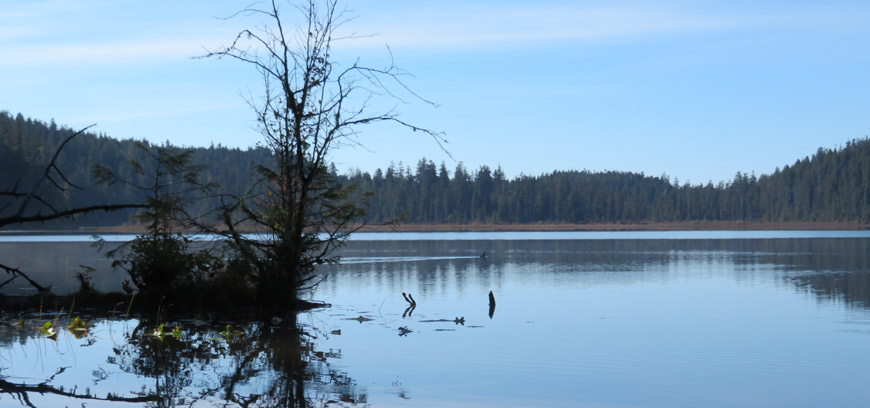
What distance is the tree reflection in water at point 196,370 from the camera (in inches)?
392

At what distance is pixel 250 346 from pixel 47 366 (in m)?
3.17

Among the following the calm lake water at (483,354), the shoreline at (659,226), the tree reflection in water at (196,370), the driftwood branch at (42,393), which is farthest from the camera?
the shoreline at (659,226)

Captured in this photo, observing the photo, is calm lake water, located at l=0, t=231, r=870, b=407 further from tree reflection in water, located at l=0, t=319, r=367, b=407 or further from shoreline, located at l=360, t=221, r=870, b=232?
shoreline, located at l=360, t=221, r=870, b=232

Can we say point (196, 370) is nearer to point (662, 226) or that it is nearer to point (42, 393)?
point (42, 393)

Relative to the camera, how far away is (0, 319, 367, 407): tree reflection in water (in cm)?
996

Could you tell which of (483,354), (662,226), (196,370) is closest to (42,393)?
(196,370)

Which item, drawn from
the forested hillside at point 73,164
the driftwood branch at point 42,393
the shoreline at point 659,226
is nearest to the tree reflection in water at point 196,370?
the driftwood branch at point 42,393

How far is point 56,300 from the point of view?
18922 mm

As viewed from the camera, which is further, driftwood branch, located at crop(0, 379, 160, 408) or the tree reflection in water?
the tree reflection in water

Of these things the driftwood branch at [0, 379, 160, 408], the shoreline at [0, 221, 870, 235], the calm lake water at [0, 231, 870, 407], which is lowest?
the calm lake water at [0, 231, 870, 407]

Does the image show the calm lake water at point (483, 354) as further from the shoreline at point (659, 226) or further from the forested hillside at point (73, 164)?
the shoreline at point (659, 226)

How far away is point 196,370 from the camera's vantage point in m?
11.8

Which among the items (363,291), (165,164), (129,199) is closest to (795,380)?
(165,164)

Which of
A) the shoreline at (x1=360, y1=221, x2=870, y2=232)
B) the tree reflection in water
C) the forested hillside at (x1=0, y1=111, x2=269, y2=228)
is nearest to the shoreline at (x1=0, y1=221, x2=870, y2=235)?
the shoreline at (x1=360, y1=221, x2=870, y2=232)
